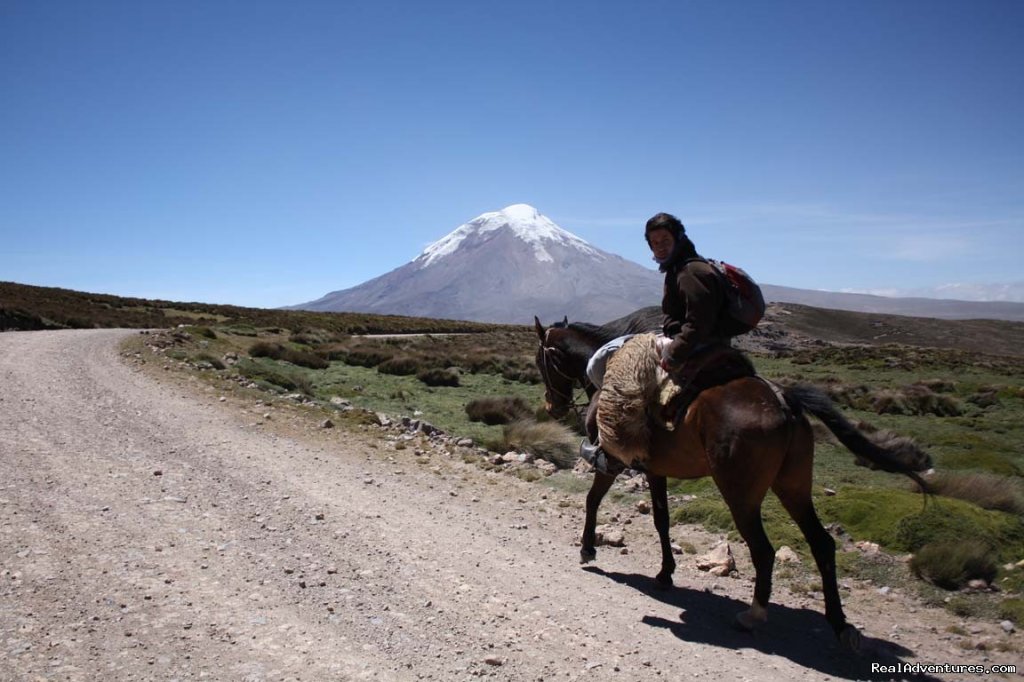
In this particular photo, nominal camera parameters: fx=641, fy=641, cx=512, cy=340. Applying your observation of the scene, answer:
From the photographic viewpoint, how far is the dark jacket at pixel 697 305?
512 cm

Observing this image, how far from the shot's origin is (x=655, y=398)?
18.3 feet

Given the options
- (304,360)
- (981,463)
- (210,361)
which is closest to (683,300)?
(981,463)

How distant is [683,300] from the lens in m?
5.50

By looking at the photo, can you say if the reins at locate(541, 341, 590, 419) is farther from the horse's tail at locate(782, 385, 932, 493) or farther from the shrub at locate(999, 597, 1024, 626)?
the shrub at locate(999, 597, 1024, 626)

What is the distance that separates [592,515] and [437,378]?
1537cm

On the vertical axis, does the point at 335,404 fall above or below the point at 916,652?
above

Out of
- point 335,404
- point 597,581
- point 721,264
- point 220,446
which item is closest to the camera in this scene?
point 721,264

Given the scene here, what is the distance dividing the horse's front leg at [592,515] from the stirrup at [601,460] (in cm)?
17

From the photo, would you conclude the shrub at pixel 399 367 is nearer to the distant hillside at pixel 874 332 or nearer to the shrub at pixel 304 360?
the shrub at pixel 304 360

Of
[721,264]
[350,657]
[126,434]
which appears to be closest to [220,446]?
[126,434]

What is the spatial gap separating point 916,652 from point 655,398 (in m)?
2.71

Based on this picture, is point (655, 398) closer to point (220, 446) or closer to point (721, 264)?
point (721, 264)

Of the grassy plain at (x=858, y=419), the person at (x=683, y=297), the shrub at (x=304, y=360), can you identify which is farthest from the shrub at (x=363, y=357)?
the person at (x=683, y=297)

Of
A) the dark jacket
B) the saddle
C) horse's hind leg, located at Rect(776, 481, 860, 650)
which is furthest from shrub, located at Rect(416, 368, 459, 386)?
horse's hind leg, located at Rect(776, 481, 860, 650)
